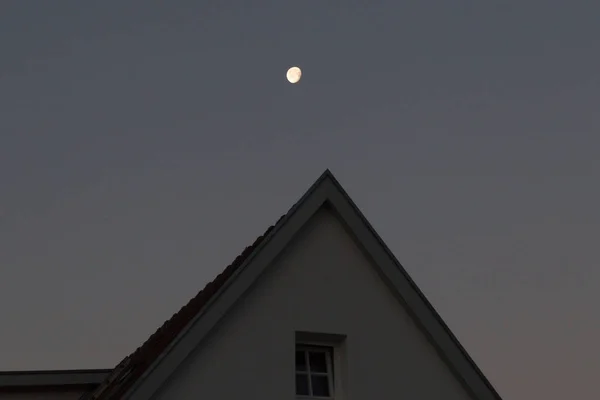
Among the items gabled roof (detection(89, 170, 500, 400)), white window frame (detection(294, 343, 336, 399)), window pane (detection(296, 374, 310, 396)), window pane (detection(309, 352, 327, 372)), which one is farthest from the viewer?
window pane (detection(309, 352, 327, 372))

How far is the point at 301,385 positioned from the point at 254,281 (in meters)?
1.62

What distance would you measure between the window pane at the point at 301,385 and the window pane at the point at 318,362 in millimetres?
232

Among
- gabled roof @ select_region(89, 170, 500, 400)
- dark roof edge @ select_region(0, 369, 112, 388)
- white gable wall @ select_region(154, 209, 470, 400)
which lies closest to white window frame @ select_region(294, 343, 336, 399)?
white gable wall @ select_region(154, 209, 470, 400)

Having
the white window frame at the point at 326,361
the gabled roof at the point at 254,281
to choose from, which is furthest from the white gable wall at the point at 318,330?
the white window frame at the point at 326,361

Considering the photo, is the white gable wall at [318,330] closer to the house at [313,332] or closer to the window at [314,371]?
the house at [313,332]

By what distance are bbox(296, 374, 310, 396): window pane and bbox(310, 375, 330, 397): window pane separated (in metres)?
0.11

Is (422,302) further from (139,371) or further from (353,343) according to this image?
(139,371)

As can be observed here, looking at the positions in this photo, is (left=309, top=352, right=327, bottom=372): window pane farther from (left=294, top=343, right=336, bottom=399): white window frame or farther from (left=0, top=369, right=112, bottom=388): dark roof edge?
(left=0, top=369, right=112, bottom=388): dark roof edge

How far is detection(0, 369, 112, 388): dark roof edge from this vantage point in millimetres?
14406

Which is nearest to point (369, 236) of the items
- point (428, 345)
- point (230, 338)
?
point (428, 345)

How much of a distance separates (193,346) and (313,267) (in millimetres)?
2286

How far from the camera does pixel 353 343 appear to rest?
12.6 metres

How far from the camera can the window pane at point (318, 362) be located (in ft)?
41.4

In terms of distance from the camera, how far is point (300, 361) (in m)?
12.6
